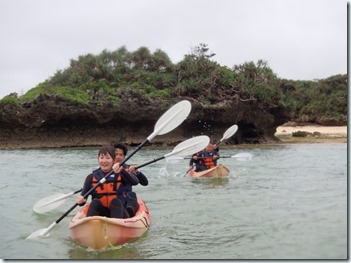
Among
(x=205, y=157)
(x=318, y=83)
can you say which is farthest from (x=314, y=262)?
(x=318, y=83)

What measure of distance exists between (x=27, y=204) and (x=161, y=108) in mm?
16230

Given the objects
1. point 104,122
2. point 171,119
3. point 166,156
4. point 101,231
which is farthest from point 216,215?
point 104,122

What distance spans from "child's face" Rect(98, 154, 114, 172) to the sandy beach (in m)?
23.8

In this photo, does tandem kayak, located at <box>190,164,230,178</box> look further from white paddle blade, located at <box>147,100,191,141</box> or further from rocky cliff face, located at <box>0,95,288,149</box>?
rocky cliff face, located at <box>0,95,288,149</box>

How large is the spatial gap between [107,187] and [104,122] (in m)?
19.8

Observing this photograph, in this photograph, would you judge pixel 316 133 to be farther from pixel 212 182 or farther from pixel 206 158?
pixel 212 182

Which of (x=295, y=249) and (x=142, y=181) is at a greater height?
(x=142, y=181)

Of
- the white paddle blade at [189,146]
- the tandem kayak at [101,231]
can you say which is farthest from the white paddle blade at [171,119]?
the tandem kayak at [101,231]

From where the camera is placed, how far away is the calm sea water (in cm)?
587

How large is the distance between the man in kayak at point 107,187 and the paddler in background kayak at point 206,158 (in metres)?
6.62

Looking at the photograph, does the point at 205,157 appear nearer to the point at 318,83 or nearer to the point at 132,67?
the point at 132,67

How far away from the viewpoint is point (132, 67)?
2942 centimetres

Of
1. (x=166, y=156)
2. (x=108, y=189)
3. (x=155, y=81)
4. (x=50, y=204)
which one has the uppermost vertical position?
(x=155, y=81)

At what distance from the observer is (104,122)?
85.6 ft
